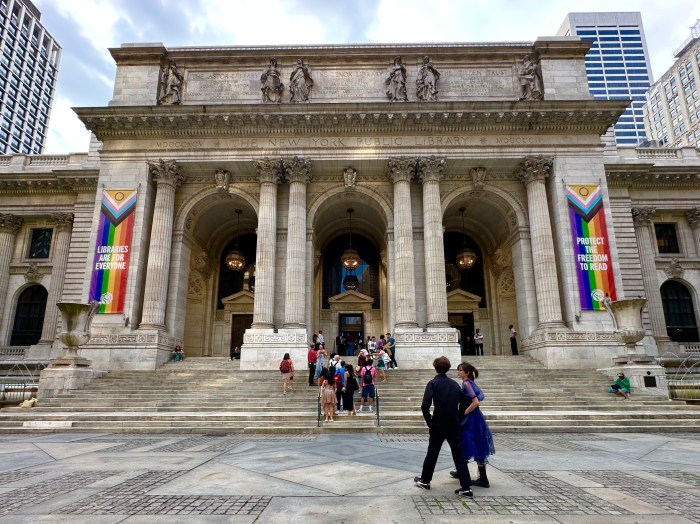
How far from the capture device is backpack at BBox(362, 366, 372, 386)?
1414cm

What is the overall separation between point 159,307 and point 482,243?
70.9 feet

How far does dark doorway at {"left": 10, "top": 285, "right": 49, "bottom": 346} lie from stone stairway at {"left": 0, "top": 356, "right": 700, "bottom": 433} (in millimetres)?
14781

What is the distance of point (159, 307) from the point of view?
72.0ft

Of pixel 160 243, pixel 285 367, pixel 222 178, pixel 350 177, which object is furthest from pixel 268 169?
pixel 285 367

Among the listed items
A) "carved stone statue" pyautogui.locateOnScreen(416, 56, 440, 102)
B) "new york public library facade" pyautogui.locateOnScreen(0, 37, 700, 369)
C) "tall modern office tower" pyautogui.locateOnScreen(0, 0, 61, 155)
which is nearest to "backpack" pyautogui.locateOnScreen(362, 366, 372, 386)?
"new york public library facade" pyautogui.locateOnScreen(0, 37, 700, 369)

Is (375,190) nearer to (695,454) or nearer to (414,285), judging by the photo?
(414,285)

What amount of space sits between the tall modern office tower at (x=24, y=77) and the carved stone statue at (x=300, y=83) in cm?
7937

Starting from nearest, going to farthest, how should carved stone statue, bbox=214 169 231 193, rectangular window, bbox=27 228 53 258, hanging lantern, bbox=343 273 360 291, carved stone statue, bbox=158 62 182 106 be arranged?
carved stone statue, bbox=214 169 231 193 → carved stone statue, bbox=158 62 182 106 → rectangular window, bbox=27 228 53 258 → hanging lantern, bbox=343 273 360 291

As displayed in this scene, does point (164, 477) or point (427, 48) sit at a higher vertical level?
point (427, 48)

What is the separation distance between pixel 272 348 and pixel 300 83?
49.1ft

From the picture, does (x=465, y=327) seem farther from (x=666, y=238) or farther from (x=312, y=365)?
(x=312, y=365)

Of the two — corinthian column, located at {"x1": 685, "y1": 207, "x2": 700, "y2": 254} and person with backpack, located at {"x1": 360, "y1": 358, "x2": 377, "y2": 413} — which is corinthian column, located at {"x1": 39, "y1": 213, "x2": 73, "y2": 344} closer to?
person with backpack, located at {"x1": 360, "y1": 358, "x2": 377, "y2": 413}

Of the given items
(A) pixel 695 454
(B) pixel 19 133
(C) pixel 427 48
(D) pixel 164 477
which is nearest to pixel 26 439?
(D) pixel 164 477

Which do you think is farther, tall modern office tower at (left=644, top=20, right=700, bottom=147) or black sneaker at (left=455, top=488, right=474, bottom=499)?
tall modern office tower at (left=644, top=20, right=700, bottom=147)
